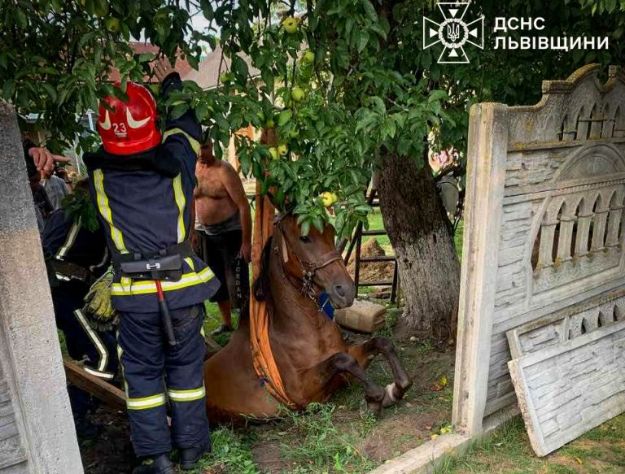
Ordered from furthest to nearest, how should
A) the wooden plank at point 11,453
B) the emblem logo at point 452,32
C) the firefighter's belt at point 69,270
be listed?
the emblem logo at point 452,32, the firefighter's belt at point 69,270, the wooden plank at point 11,453

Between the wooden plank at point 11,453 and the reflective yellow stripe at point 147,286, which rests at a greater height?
the reflective yellow stripe at point 147,286

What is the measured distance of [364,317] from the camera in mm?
5230

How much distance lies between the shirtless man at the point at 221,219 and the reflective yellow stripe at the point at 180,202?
2320 millimetres

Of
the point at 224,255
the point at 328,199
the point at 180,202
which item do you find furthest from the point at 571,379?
the point at 224,255

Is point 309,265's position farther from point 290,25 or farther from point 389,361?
point 290,25

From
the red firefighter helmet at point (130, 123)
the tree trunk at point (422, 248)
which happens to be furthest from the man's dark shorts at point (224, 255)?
the red firefighter helmet at point (130, 123)

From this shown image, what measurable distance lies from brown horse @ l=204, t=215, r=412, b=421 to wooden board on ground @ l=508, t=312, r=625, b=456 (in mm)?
761

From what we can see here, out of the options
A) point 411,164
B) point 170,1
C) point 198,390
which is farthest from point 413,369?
point 170,1

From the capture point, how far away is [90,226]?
338 cm

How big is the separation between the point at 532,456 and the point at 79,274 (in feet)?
10.3

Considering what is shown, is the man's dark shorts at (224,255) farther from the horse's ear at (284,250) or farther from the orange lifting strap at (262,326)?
the horse's ear at (284,250)

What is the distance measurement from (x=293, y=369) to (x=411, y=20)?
2.56 meters

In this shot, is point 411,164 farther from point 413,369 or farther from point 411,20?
point 413,369

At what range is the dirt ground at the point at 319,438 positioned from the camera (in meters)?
3.17
